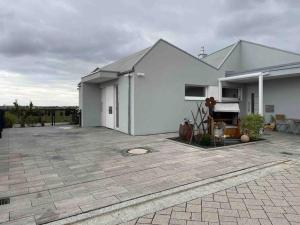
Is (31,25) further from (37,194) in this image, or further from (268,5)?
(268,5)

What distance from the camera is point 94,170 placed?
4.53m

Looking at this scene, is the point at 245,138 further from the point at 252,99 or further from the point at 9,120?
the point at 9,120

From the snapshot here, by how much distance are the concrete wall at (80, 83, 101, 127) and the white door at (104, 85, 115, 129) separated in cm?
85

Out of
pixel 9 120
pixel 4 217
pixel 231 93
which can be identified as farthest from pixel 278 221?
pixel 9 120

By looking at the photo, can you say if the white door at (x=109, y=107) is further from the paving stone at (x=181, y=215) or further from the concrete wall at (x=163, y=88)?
the paving stone at (x=181, y=215)

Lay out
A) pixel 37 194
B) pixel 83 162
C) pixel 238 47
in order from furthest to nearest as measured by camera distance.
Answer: pixel 238 47 < pixel 83 162 < pixel 37 194

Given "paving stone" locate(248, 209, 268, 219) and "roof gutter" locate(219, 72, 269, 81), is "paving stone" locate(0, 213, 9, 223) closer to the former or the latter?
"paving stone" locate(248, 209, 268, 219)

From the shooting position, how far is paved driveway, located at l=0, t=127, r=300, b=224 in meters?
3.06

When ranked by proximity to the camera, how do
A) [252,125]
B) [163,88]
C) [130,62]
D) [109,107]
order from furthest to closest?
1. [109,107]
2. [130,62]
3. [163,88]
4. [252,125]

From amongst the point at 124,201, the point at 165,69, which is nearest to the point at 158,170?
the point at 124,201

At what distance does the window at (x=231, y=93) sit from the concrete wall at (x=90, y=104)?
6.78m

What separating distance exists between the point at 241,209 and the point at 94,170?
2.76m

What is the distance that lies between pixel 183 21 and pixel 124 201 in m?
9.06

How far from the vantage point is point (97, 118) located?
12.6 metres
